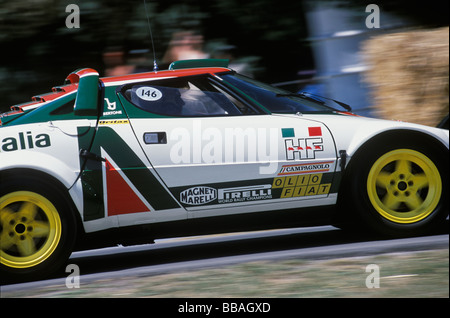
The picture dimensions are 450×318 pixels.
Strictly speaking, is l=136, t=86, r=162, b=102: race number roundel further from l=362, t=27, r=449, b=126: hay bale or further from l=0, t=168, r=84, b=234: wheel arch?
l=362, t=27, r=449, b=126: hay bale

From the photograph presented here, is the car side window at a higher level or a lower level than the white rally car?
higher

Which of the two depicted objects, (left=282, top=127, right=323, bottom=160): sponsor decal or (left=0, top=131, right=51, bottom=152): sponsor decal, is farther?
(left=282, top=127, right=323, bottom=160): sponsor decal

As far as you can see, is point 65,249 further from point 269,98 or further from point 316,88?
point 316,88

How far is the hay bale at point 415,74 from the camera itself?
6.50 meters

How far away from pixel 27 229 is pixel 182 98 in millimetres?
1156

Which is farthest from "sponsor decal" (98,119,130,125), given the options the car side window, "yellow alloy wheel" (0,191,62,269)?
"yellow alloy wheel" (0,191,62,269)

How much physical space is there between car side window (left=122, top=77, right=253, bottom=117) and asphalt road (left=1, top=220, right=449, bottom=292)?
2.99ft

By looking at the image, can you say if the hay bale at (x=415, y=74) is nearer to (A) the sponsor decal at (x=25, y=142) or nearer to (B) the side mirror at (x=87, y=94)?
(B) the side mirror at (x=87, y=94)

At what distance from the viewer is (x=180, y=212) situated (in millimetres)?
4125

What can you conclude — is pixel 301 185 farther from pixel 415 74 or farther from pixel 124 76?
pixel 415 74

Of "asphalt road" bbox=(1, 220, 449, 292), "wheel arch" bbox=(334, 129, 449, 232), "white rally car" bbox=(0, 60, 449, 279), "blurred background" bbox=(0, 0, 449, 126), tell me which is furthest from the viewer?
"blurred background" bbox=(0, 0, 449, 126)

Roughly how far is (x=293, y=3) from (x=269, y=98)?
204 centimetres

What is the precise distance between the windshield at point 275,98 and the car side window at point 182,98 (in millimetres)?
148

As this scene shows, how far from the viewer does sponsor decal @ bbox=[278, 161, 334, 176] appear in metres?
4.18
